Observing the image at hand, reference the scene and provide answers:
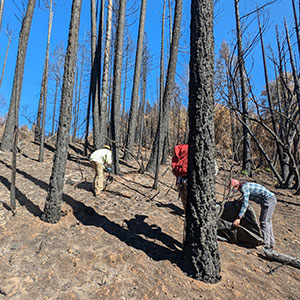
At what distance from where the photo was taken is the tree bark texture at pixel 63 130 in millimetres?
4453

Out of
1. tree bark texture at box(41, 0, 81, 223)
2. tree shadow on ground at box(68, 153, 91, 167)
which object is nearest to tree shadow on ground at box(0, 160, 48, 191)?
tree bark texture at box(41, 0, 81, 223)

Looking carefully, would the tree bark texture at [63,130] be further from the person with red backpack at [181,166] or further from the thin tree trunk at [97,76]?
the thin tree trunk at [97,76]

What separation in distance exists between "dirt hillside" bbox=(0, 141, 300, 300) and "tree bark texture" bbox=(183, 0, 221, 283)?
1.05 feet

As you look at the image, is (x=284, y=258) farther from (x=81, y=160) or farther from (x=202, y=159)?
(x=81, y=160)

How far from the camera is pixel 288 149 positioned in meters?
7.81

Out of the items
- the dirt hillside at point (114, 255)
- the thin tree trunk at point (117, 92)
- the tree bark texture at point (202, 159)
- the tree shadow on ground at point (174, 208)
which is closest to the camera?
the dirt hillside at point (114, 255)

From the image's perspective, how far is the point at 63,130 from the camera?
175 inches

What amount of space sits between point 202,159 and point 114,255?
2.14m

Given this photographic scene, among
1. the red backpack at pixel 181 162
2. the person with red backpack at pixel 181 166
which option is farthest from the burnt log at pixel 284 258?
the red backpack at pixel 181 162

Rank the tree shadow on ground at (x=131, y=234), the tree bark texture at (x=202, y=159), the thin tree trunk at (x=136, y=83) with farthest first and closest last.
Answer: the thin tree trunk at (x=136, y=83)
the tree shadow on ground at (x=131, y=234)
the tree bark texture at (x=202, y=159)

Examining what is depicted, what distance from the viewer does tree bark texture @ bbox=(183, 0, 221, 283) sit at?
3283mm

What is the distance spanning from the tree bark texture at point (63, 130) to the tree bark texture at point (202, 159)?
2.51 m

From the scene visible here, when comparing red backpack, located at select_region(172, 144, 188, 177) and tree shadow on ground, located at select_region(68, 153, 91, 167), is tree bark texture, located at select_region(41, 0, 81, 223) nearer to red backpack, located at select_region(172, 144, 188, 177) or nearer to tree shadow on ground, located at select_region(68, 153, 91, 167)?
red backpack, located at select_region(172, 144, 188, 177)

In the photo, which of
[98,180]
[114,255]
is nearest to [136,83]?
[98,180]
